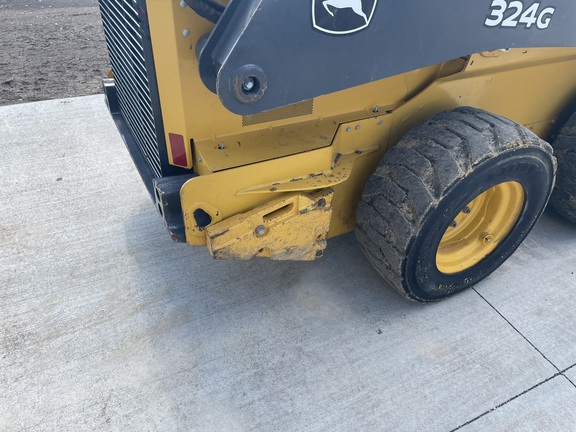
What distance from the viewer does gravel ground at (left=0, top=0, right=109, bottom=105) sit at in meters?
5.20

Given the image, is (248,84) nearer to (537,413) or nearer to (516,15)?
(516,15)

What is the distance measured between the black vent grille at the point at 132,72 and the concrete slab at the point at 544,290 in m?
2.05

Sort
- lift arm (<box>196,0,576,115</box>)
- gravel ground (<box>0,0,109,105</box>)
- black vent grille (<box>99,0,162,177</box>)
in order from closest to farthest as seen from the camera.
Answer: lift arm (<box>196,0,576,115</box>) < black vent grille (<box>99,0,162,177</box>) < gravel ground (<box>0,0,109,105</box>)

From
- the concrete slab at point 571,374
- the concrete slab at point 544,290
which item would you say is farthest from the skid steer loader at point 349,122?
the concrete slab at point 571,374

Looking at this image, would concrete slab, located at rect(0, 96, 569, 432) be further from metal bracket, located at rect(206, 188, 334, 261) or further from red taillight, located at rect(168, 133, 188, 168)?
red taillight, located at rect(168, 133, 188, 168)

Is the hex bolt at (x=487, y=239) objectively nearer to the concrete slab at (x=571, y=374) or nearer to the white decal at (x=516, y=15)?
the concrete slab at (x=571, y=374)

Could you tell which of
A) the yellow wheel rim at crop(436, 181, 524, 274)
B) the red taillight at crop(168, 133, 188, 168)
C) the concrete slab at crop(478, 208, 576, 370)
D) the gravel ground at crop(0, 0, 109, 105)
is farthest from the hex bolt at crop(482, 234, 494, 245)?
the gravel ground at crop(0, 0, 109, 105)

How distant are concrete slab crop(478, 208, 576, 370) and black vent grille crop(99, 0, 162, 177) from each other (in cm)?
205

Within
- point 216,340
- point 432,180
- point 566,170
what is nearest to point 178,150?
point 216,340

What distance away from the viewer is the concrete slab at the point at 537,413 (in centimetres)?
221

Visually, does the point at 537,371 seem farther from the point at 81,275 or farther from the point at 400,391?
the point at 81,275

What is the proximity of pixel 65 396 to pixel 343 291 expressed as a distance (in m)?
1.51

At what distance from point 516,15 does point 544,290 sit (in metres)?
1.61

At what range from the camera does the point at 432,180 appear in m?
2.21
